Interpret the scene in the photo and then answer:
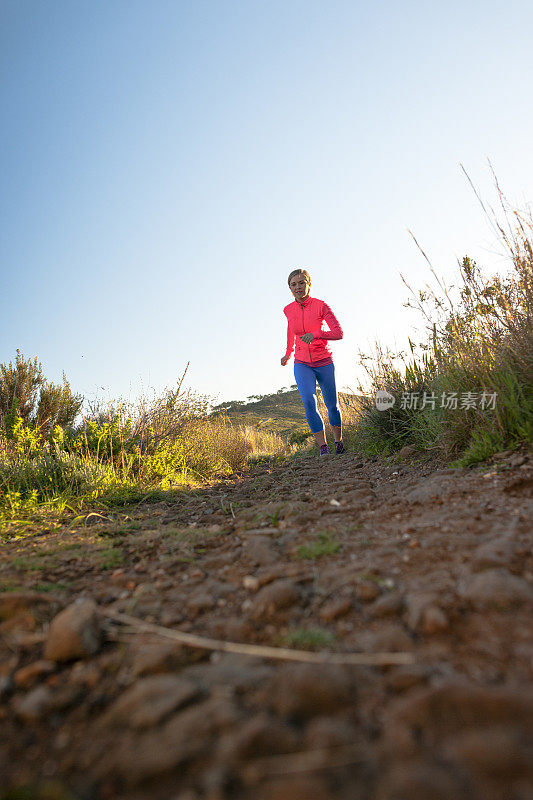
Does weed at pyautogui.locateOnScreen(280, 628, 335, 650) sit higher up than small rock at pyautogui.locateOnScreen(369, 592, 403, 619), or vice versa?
small rock at pyautogui.locateOnScreen(369, 592, 403, 619)

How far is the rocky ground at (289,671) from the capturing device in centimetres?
66

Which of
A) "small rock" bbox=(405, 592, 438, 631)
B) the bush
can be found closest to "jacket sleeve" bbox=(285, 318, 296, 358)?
the bush

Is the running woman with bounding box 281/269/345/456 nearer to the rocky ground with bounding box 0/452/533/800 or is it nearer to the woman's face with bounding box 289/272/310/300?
the woman's face with bounding box 289/272/310/300

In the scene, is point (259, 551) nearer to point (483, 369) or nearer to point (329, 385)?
point (483, 369)

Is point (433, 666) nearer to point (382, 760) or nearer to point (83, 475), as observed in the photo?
point (382, 760)

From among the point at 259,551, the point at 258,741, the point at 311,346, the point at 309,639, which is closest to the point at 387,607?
the point at 309,639

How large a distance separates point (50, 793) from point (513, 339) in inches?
113

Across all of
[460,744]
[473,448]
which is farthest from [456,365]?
[460,744]

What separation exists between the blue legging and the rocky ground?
3636mm

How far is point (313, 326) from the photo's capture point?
→ 549 cm

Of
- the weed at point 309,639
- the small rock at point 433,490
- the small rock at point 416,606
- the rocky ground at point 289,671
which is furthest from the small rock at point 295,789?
the small rock at point 433,490

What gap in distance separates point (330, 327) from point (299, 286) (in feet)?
2.13

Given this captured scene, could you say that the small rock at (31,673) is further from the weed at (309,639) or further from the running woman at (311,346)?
the running woman at (311,346)

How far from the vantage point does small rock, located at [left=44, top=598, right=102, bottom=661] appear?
1.05m
